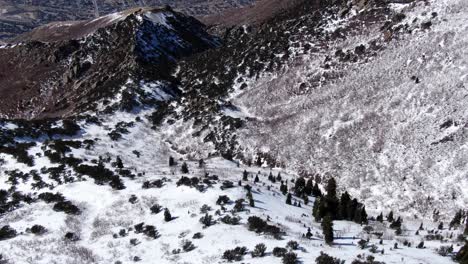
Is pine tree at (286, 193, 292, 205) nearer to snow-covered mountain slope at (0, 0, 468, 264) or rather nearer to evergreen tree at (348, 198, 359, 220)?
snow-covered mountain slope at (0, 0, 468, 264)

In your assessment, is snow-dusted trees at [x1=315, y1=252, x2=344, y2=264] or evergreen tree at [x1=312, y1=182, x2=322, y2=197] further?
evergreen tree at [x1=312, y1=182, x2=322, y2=197]

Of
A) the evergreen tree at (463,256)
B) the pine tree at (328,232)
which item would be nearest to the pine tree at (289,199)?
the pine tree at (328,232)

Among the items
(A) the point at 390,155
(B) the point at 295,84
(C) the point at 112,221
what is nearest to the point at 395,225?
(A) the point at 390,155

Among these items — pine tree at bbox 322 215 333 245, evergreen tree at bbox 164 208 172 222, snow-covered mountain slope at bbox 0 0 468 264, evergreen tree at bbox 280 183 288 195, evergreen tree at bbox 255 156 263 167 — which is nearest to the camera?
pine tree at bbox 322 215 333 245

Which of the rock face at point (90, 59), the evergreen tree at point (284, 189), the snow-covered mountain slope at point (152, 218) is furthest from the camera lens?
the rock face at point (90, 59)

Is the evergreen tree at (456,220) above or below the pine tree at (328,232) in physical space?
above

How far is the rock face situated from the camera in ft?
269

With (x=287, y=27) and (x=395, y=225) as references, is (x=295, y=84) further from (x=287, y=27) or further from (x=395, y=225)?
(x=395, y=225)

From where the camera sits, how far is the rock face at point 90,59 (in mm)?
82125

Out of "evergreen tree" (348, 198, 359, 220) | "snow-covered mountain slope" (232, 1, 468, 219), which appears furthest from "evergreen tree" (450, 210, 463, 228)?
"evergreen tree" (348, 198, 359, 220)

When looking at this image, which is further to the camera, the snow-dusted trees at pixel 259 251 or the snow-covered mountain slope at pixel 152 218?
the snow-covered mountain slope at pixel 152 218

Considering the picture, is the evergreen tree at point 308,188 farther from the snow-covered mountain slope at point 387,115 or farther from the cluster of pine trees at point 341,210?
the cluster of pine trees at point 341,210

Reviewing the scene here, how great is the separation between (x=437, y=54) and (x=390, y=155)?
15.8 m

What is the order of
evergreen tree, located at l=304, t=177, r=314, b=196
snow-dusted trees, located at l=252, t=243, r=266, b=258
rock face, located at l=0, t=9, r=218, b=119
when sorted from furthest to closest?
rock face, located at l=0, t=9, r=218, b=119, evergreen tree, located at l=304, t=177, r=314, b=196, snow-dusted trees, located at l=252, t=243, r=266, b=258
